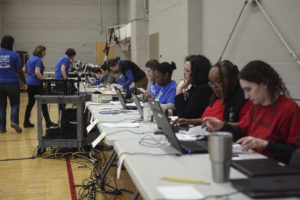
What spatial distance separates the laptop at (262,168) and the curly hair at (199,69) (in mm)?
1595

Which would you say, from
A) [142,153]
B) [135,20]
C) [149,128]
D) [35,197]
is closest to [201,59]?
Answer: [149,128]

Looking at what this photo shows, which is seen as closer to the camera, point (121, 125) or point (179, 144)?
point (179, 144)

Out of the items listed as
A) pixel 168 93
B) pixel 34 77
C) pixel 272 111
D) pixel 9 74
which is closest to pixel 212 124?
pixel 272 111

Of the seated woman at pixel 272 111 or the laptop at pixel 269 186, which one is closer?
the laptop at pixel 269 186

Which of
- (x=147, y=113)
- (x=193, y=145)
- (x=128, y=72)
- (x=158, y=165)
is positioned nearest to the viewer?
(x=158, y=165)

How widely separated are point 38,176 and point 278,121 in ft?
8.20

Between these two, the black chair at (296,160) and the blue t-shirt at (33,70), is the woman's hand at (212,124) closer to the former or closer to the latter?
the black chair at (296,160)

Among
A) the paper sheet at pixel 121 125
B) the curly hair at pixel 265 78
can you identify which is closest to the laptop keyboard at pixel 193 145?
the curly hair at pixel 265 78

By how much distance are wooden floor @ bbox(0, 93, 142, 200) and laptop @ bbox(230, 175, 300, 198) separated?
1788mm

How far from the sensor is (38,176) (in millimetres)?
3504

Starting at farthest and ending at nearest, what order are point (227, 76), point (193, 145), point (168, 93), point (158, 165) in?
1. point (168, 93)
2. point (227, 76)
3. point (193, 145)
4. point (158, 165)

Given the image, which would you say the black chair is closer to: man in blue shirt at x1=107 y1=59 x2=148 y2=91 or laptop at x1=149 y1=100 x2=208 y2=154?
laptop at x1=149 y1=100 x2=208 y2=154

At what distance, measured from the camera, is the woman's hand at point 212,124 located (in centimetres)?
203

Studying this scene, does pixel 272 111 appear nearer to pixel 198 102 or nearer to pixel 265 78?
pixel 265 78
